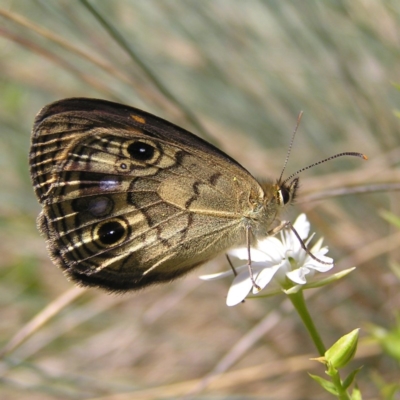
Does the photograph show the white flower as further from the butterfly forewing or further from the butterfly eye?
the butterfly eye

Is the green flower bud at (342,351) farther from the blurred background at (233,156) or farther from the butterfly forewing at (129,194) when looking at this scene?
the blurred background at (233,156)

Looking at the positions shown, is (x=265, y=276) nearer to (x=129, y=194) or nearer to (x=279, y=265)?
(x=279, y=265)

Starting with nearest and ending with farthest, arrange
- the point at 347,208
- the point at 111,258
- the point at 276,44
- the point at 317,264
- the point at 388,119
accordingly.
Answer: the point at 317,264 < the point at 111,258 < the point at 388,119 < the point at 347,208 < the point at 276,44

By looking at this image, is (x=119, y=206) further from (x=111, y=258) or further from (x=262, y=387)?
(x=262, y=387)

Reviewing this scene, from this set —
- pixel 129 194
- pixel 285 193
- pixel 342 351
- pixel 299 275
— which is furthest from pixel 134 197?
pixel 342 351

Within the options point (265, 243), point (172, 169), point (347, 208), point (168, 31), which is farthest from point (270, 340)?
point (168, 31)

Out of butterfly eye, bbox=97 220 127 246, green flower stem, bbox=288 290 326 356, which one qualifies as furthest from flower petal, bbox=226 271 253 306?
butterfly eye, bbox=97 220 127 246
